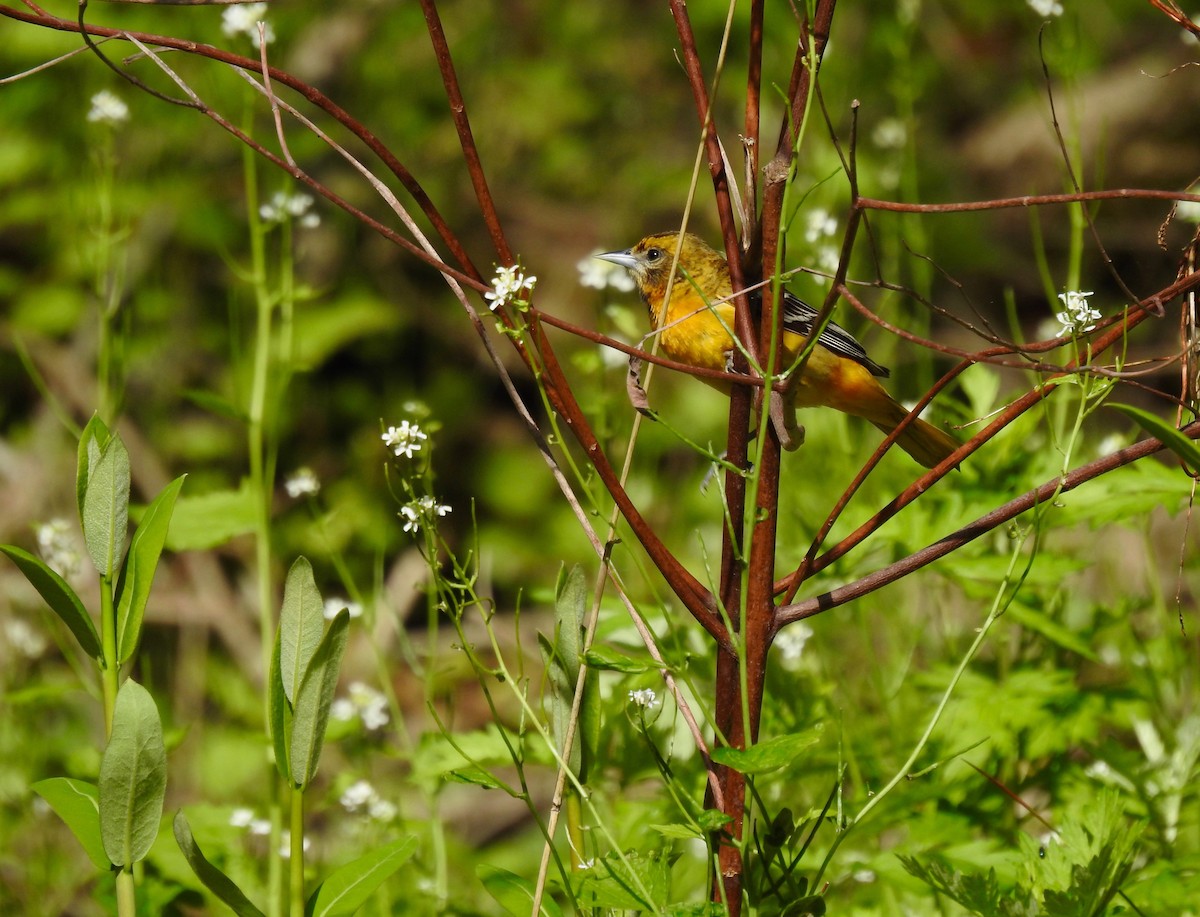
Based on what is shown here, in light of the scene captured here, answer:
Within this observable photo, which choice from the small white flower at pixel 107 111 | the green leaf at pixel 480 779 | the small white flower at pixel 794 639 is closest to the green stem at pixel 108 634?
the green leaf at pixel 480 779

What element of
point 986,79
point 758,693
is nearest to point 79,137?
point 758,693

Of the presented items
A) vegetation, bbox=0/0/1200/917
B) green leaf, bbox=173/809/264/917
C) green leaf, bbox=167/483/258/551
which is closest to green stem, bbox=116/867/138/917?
vegetation, bbox=0/0/1200/917

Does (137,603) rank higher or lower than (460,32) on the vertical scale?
lower

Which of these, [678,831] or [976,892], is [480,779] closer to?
[678,831]

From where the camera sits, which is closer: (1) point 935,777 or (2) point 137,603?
(2) point 137,603

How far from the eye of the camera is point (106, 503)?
140cm

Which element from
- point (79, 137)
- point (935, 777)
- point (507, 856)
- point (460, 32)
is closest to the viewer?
point (935, 777)

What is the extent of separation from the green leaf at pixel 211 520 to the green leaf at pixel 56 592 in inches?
37.6

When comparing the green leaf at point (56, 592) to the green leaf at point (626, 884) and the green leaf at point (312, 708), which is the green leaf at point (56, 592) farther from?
the green leaf at point (626, 884)

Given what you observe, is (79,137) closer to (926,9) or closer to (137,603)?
(137,603)

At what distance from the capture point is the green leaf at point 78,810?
1367 millimetres

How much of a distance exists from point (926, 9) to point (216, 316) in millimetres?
4620

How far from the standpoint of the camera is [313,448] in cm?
539

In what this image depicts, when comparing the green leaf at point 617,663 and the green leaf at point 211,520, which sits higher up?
the green leaf at point 211,520
